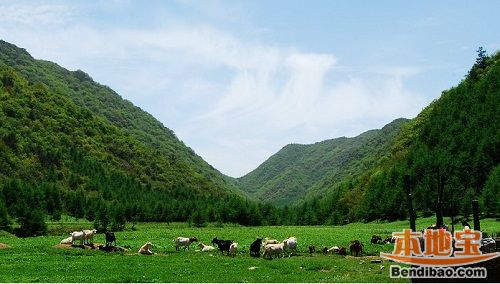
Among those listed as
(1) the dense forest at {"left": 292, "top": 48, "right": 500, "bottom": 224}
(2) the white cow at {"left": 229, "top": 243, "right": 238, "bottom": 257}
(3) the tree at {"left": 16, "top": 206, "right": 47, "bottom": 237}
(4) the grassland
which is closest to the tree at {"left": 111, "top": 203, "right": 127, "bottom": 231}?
(3) the tree at {"left": 16, "top": 206, "right": 47, "bottom": 237}

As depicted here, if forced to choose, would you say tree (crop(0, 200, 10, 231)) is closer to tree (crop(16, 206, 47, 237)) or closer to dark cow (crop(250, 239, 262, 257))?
tree (crop(16, 206, 47, 237))

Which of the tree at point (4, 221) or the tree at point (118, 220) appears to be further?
the tree at point (118, 220)

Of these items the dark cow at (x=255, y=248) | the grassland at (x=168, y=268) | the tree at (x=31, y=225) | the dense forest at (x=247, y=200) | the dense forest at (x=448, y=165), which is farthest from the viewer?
the dense forest at (x=448, y=165)

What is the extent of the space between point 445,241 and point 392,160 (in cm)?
16156

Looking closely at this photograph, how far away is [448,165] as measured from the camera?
13250 cm

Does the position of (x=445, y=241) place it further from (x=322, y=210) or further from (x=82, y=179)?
(x=82, y=179)

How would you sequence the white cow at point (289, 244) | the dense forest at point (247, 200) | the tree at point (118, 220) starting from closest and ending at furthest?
the white cow at point (289, 244)
the tree at point (118, 220)
the dense forest at point (247, 200)

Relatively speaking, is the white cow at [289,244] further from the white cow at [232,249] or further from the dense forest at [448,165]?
the dense forest at [448,165]

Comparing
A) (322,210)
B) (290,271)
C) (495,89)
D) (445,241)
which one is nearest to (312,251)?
(290,271)

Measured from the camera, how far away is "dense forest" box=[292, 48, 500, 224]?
118500 mm

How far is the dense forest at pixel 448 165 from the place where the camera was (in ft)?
389

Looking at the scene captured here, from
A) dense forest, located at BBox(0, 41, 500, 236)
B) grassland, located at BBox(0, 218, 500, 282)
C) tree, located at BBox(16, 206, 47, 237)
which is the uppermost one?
dense forest, located at BBox(0, 41, 500, 236)

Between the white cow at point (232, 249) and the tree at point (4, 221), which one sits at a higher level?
the tree at point (4, 221)

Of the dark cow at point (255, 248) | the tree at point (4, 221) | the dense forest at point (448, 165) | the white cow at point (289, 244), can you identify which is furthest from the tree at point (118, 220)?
the dense forest at point (448, 165)
